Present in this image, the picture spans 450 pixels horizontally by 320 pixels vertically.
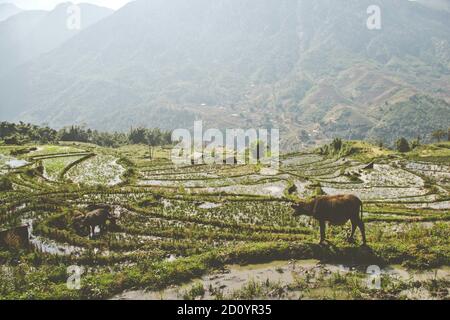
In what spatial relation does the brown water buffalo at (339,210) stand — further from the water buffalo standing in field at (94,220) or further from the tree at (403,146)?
the tree at (403,146)

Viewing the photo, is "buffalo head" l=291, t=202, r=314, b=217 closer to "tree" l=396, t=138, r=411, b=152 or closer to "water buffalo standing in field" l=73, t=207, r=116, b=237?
"water buffalo standing in field" l=73, t=207, r=116, b=237

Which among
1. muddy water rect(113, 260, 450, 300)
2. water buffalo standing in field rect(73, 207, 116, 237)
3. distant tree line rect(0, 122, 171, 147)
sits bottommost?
muddy water rect(113, 260, 450, 300)

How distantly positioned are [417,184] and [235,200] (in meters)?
25.1

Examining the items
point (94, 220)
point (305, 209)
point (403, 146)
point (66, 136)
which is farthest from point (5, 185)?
point (66, 136)

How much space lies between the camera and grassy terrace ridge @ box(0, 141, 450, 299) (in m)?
13.0

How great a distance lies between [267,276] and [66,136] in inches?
4249

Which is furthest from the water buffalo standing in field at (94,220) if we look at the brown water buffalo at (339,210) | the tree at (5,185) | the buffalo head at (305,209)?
the tree at (5,185)

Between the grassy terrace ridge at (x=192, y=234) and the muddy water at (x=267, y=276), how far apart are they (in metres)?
0.37

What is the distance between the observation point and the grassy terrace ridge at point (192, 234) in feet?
42.7

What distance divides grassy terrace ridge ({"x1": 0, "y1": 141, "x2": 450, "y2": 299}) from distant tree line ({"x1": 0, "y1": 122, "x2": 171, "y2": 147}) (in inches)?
2167

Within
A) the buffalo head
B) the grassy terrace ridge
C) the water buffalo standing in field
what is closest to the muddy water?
the grassy terrace ridge

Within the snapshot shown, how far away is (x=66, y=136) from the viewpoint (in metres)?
108
